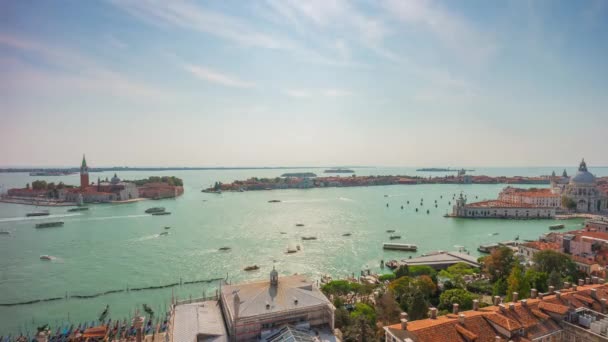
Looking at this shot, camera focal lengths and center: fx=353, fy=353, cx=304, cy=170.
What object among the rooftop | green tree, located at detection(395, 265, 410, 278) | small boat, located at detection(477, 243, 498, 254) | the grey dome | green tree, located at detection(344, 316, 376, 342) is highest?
the grey dome

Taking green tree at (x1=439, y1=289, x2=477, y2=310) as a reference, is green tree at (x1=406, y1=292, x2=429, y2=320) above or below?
above

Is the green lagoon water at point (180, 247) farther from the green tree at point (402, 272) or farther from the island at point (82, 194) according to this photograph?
the island at point (82, 194)

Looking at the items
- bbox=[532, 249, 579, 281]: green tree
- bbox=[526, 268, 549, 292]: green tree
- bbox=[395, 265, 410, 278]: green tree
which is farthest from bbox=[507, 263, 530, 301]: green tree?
A: bbox=[395, 265, 410, 278]: green tree

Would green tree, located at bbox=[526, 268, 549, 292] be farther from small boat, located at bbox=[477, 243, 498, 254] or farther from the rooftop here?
small boat, located at bbox=[477, 243, 498, 254]

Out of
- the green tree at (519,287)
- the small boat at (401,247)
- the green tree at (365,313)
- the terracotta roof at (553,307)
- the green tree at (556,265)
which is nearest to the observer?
the terracotta roof at (553,307)

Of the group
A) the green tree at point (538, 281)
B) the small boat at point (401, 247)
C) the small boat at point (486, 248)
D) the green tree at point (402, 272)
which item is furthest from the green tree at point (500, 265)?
the small boat at point (486, 248)

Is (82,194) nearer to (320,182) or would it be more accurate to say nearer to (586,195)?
(320,182)

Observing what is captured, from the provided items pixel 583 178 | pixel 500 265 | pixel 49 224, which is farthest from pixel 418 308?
pixel 583 178

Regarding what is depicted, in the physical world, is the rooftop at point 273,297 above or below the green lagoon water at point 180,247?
above
